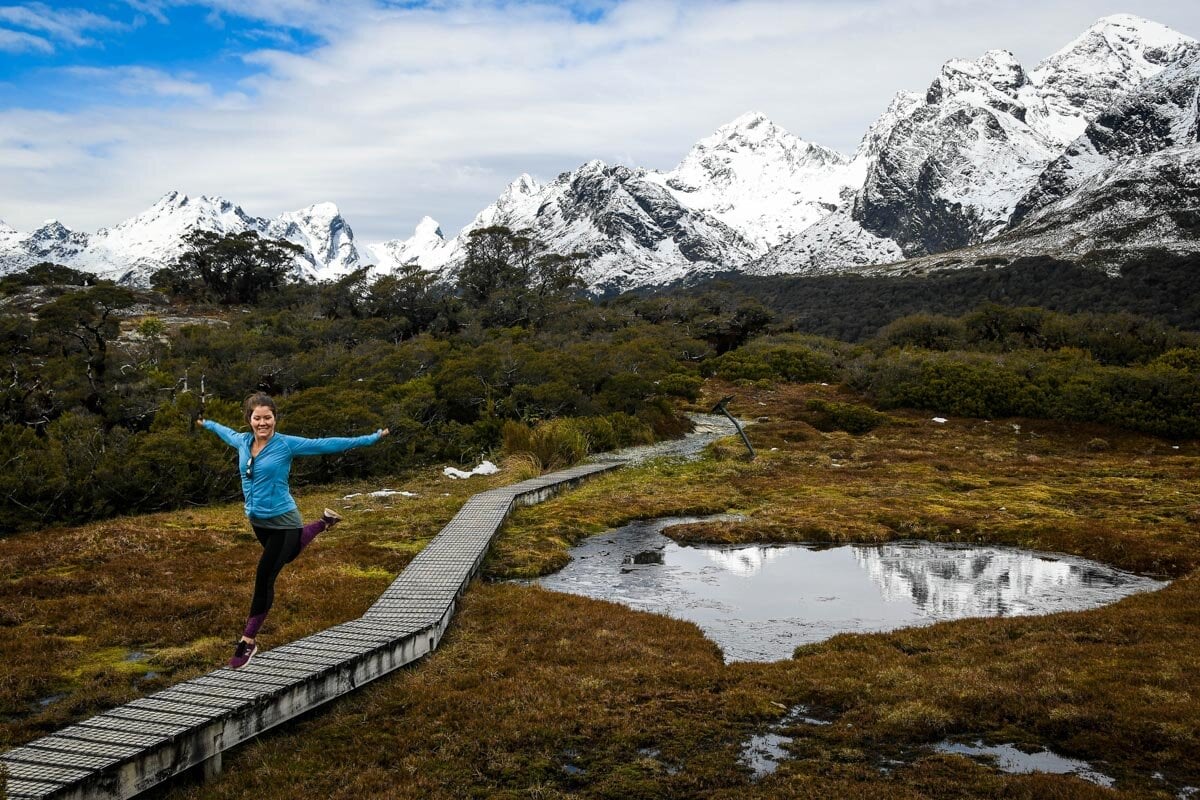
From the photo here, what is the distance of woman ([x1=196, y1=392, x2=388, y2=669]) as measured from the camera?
7.59m

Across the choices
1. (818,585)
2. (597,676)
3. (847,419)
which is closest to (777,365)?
(847,419)

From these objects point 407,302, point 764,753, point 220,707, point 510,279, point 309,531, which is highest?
point 510,279

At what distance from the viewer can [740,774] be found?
6.61 meters

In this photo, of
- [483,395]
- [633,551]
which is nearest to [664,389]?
[483,395]

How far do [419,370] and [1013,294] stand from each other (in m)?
97.5

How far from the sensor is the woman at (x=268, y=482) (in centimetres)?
759

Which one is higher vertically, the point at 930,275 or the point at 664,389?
the point at 930,275

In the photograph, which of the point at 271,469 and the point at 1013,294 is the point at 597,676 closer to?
the point at 271,469

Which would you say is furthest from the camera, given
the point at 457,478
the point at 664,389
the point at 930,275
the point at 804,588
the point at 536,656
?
the point at 930,275

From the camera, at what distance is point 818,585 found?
13.6 m

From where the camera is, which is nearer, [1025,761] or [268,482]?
[1025,761]

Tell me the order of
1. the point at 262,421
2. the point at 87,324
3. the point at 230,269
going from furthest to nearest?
the point at 230,269
the point at 87,324
the point at 262,421

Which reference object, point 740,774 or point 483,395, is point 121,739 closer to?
point 740,774

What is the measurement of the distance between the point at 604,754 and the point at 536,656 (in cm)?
261
